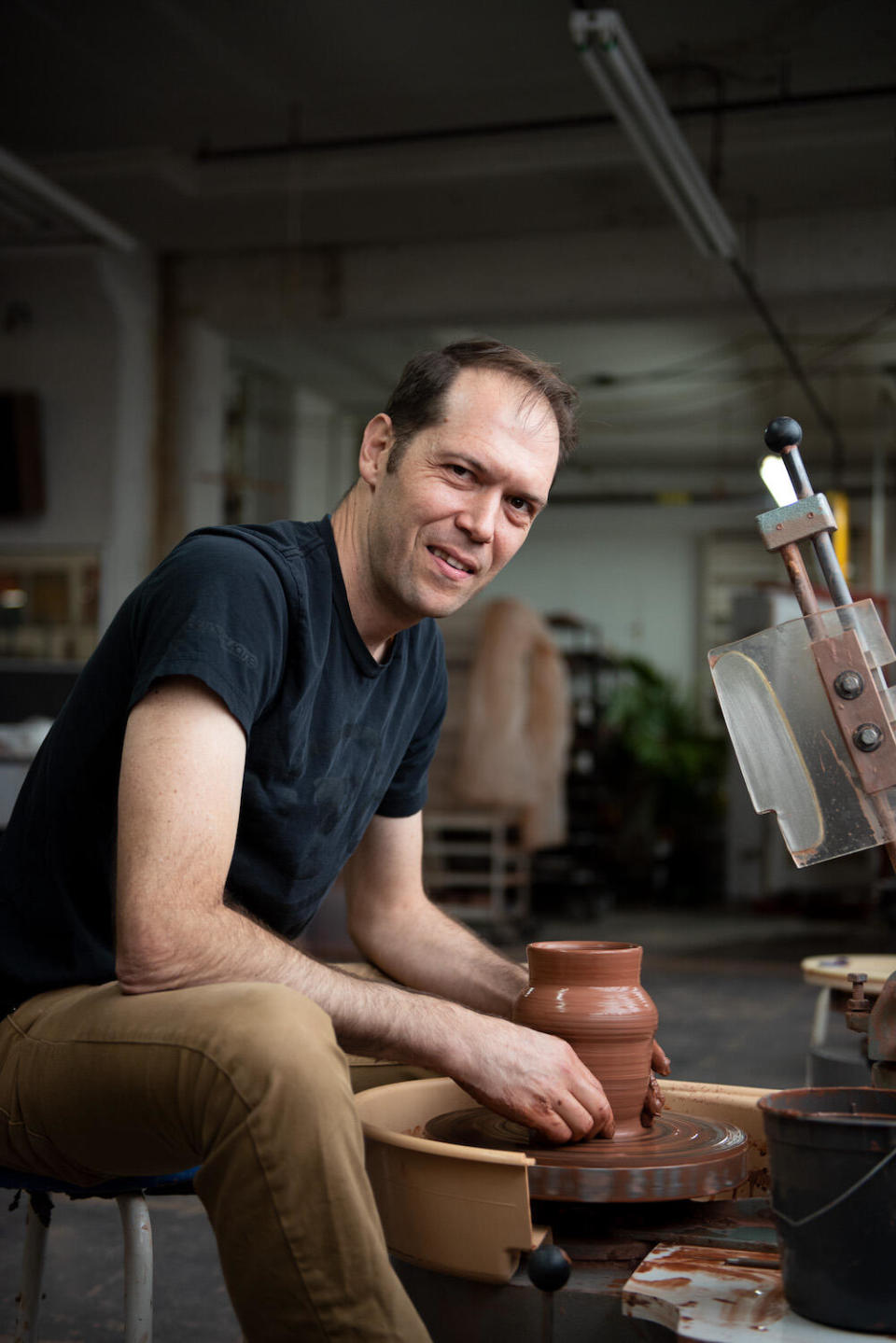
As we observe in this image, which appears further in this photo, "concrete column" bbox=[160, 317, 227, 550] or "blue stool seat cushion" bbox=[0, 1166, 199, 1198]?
"concrete column" bbox=[160, 317, 227, 550]

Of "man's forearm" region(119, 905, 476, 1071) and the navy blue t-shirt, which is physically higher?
the navy blue t-shirt

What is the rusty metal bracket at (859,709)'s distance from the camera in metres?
1.12

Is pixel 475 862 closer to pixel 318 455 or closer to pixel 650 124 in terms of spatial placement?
pixel 318 455

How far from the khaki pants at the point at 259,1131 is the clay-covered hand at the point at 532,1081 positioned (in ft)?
0.58

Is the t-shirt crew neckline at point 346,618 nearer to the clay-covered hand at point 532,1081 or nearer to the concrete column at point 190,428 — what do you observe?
the clay-covered hand at point 532,1081

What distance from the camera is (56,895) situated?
4.22ft

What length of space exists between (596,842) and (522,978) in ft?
24.0

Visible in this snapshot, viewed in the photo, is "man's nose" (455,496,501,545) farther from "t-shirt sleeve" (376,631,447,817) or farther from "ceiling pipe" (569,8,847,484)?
"ceiling pipe" (569,8,847,484)

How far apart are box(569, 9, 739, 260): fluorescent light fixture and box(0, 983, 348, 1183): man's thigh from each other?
342 cm

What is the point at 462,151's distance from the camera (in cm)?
595

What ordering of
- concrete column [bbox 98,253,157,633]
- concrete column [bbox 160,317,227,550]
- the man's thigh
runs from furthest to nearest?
concrete column [bbox 160,317,227,550] → concrete column [bbox 98,253,157,633] → the man's thigh

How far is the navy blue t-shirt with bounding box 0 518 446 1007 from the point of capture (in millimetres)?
1209

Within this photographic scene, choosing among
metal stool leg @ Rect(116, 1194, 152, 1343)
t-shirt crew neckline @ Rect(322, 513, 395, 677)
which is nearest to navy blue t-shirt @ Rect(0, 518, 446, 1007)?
t-shirt crew neckline @ Rect(322, 513, 395, 677)

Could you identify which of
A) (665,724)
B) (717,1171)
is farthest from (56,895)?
(665,724)
